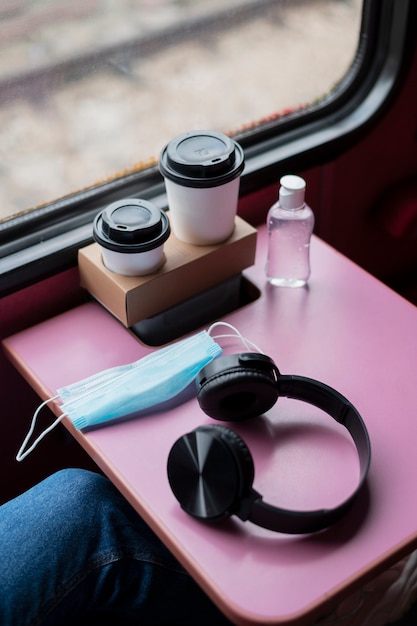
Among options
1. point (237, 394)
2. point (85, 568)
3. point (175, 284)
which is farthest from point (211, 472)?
point (175, 284)

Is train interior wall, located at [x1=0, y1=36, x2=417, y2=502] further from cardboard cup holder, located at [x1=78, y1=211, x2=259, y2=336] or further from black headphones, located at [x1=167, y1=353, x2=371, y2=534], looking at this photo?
black headphones, located at [x1=167, y1=353, x2=371, y2=534]

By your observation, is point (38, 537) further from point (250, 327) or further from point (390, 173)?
point (390, 173)

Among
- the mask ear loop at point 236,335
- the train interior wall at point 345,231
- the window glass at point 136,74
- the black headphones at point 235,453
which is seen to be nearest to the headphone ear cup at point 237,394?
the black headphones at point 235,453

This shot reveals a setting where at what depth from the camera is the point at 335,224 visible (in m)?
1.77

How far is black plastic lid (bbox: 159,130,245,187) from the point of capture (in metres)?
1.14

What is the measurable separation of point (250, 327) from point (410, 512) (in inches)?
15.1

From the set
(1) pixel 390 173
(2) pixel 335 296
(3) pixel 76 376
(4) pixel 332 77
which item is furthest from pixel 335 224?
(3) pixel 76 376

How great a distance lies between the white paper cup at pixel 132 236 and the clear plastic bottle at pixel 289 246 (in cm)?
20

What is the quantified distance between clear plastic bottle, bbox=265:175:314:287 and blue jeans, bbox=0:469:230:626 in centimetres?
46

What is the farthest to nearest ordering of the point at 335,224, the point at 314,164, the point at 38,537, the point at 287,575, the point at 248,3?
1. the point at 335,224
2. the point at 314,164
3. the point at 248,3
4. the point at 38,537
5. the point at 287,575

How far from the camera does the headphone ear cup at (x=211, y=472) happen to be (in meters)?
0.91

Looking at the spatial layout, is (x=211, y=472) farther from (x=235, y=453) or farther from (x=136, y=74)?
(x=136, y=74)

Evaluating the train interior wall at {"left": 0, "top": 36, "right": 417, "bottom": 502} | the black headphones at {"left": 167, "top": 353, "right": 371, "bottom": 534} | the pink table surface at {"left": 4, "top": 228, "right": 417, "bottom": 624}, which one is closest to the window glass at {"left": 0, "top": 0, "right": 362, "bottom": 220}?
the train interior wall at {"left": 0, "top": 36, "right": 417, "bottom": 502}

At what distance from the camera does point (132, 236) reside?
3.72 feet
